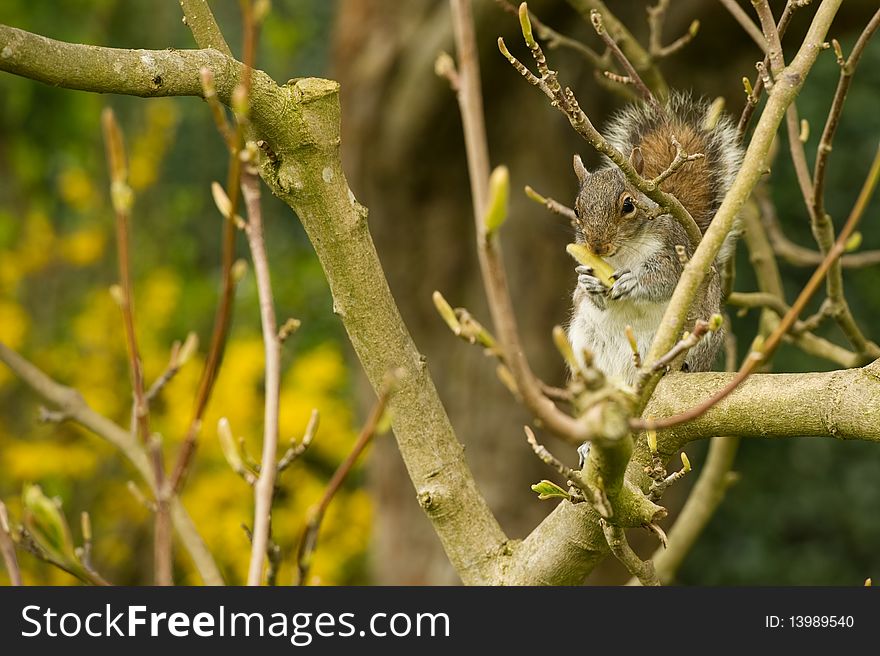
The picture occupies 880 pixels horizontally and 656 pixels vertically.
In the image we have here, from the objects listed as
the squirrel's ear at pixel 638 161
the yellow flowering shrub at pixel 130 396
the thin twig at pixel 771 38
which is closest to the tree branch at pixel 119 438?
the thin twig at pixel 771 38

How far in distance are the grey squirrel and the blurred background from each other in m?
0.87

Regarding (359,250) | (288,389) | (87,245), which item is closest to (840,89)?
(359,250)

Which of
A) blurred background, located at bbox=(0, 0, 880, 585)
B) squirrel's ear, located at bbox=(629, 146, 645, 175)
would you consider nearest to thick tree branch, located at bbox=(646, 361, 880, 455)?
squirrel's ear, located at bbox=(629, 146, 645, 175)

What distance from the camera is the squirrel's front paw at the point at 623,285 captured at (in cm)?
152

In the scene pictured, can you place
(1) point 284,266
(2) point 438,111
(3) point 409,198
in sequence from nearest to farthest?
(2) point 438,111, (3) point 409,198, (1) point 284,266

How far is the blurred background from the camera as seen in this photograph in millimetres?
2816

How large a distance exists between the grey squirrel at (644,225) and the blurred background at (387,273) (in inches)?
34.2

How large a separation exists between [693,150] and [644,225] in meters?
0.15

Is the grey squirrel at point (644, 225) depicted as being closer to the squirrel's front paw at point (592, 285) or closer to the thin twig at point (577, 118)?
the squirrel's front paw at point (592, 285)

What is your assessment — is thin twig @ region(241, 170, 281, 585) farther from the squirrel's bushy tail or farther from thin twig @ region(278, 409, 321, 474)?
Result: the squirrel's bushy tail

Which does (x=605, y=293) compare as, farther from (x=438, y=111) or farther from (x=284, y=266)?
(x=284, y=266)

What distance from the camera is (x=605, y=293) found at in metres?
1.54

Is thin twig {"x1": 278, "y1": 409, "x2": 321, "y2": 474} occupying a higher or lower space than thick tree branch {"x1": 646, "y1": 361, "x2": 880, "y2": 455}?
lower

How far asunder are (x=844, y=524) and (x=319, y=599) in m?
3.53
